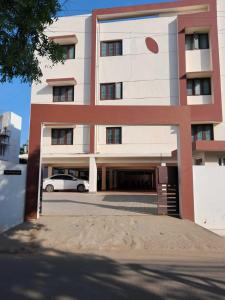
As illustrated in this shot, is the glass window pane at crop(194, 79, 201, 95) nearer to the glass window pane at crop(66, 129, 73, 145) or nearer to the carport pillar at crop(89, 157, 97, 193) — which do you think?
the carport pillar at crop(89, 157, 97, 193)

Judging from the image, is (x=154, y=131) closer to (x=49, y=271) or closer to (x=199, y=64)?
(x=199, y=64)

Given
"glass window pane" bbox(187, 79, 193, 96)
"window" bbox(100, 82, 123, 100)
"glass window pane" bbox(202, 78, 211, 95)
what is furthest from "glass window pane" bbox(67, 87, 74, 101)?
"glass window pane" bbox(202, 78, 211, 95)

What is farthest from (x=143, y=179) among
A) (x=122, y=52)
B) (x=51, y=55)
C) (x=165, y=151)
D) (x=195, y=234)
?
(x=51, y=55)

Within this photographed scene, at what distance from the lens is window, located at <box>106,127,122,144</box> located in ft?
87.9

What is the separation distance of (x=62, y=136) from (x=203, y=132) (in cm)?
1205

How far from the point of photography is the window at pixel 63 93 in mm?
27812

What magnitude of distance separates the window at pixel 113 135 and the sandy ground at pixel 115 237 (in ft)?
50.3

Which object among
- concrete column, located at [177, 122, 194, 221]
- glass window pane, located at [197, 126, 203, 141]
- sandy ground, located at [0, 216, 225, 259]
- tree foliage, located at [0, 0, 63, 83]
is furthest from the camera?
glass window pane, located at [197, 126, 203, 141]

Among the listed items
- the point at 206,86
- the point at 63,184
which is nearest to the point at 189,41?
the point at 206,86

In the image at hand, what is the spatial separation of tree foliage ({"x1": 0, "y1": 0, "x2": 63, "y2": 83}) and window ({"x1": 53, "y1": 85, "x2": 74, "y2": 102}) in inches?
801

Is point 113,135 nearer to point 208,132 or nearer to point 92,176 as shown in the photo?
point 92,176

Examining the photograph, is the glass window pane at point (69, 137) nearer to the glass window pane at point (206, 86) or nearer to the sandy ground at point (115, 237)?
the glass window pane at point (206, 86)

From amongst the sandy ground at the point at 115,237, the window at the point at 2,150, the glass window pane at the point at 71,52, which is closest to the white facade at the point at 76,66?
the glass window pane at the point at 71,52

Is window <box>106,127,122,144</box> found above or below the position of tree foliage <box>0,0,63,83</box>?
above
